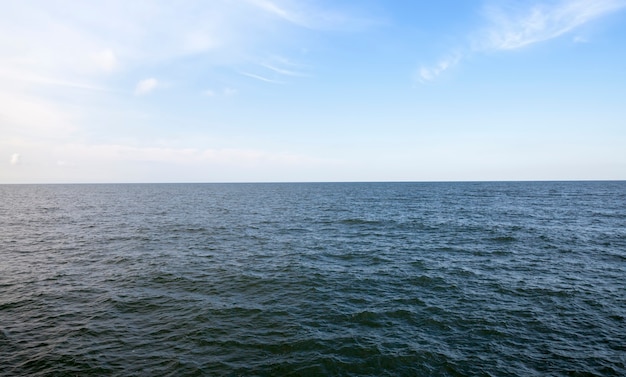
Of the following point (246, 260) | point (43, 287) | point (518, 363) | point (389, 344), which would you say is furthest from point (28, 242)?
point (518, 363)

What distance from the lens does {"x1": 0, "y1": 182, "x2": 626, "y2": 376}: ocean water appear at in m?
14.5

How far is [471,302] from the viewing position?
21.0m

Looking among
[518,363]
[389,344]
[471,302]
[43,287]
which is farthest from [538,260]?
[43,287]

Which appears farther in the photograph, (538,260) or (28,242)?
(28,242)

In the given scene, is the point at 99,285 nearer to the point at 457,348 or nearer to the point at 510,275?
the point at 457,348

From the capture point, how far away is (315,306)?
2061cm

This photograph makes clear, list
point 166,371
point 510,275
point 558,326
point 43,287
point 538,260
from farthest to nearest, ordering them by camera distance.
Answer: point 538,260 < point 510,275 < point 43,287 < point 558,326 < point 166,371

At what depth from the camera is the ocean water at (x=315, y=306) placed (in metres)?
14.5

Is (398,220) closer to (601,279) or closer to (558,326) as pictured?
(601,279)

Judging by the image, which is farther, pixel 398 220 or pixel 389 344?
pixel 398 220

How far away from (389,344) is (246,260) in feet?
60.0

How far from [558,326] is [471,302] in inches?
180

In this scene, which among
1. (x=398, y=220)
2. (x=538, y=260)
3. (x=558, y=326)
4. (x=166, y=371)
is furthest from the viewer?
(x=398, y=220)

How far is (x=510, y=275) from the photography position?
26344 mm
